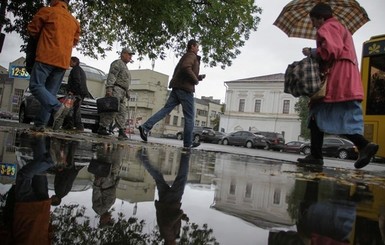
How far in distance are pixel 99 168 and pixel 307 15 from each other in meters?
4.61

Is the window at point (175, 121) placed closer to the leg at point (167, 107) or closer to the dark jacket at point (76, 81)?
the dark jacket at point (76, 81)

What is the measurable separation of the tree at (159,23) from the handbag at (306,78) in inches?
205

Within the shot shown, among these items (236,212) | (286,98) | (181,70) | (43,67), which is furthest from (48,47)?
(286,98)

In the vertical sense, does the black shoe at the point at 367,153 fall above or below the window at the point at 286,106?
below

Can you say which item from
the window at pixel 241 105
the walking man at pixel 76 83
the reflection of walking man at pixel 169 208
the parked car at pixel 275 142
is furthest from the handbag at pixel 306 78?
the window at pixel 241 105

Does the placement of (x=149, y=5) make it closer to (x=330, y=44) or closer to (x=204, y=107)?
A: (x=330, y=44)

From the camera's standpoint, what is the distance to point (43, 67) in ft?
15.5

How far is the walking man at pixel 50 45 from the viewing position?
4598mm

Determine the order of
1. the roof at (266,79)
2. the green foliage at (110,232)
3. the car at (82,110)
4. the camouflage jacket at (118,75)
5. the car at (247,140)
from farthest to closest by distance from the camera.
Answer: the roof at (266,79) → the car at (247,140) → the car at (82,110) → the camouflage jacket at (118,75) → the green foliage at (110,232)

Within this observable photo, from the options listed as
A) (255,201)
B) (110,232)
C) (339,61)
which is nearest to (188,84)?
(339,61)

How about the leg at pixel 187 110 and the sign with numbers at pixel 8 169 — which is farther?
the leg at pixel 187 110

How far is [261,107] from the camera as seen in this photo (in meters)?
52.4

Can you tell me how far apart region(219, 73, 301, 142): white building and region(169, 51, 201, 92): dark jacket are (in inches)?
1774

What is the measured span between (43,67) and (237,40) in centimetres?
852
